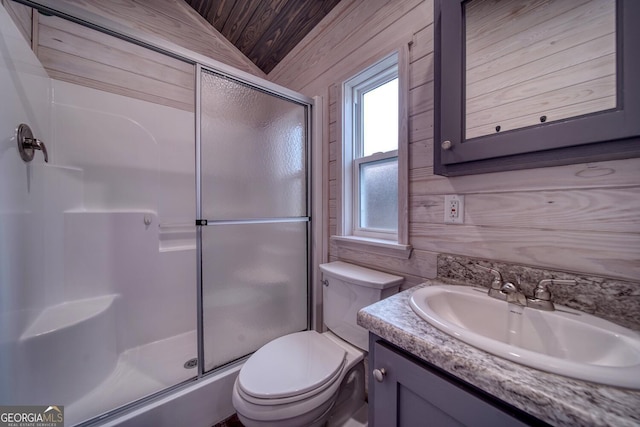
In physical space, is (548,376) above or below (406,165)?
below

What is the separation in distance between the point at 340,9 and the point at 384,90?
632 millimetres

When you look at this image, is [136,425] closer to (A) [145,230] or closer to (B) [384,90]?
(A) [145,230]

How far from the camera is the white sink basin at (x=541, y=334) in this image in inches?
16.3

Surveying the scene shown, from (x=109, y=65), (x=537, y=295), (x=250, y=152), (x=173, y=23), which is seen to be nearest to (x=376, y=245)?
(x=537, y=295)

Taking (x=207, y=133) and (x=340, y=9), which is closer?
(x=207, y=133)

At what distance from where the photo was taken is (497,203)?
0.85 metres

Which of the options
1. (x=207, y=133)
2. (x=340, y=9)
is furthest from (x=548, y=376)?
(x=340, y=9)

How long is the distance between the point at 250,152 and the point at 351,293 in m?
0.99

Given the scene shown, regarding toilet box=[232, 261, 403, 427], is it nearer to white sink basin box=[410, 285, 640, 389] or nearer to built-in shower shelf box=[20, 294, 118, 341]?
white sink basin box=[410, 285, 640, 389]

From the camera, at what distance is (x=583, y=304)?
666 mm

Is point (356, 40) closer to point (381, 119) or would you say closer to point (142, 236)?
point (381, 119)

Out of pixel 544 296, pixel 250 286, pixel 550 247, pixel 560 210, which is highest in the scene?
pixel 560 210

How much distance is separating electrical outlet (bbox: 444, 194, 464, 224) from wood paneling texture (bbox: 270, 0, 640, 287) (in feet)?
0.07

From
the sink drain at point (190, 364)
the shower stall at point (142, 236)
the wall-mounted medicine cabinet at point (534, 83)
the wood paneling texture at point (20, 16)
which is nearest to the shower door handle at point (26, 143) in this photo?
the shower stall at point (142, 236)
